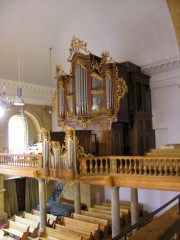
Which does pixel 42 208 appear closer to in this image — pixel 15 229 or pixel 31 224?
pixel 31 224

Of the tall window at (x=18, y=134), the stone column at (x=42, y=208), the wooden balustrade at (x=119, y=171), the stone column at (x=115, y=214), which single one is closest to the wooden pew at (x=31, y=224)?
the stone column at (x=42, y=208)

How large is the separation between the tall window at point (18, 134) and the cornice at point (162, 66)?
8.90 metres

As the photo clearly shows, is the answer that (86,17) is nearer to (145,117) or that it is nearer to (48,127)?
(145,117)

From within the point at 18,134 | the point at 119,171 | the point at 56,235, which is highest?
the point at 18,134

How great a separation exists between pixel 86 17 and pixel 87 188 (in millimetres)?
10169

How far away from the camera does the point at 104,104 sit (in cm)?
1110

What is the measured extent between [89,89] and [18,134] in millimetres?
8064

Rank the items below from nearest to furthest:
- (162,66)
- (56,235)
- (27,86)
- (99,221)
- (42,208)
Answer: (56,235) → (42,208) → (99,221) → (162,66) → (27,86)

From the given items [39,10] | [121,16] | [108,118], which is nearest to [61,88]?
[108,118]

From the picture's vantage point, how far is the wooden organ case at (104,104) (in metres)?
11.0

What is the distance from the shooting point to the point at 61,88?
40.9ft

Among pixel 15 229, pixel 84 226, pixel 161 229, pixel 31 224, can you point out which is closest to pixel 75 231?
pixel 84 226

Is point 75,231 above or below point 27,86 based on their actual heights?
below

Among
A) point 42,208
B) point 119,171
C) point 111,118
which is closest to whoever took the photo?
point 119,171
